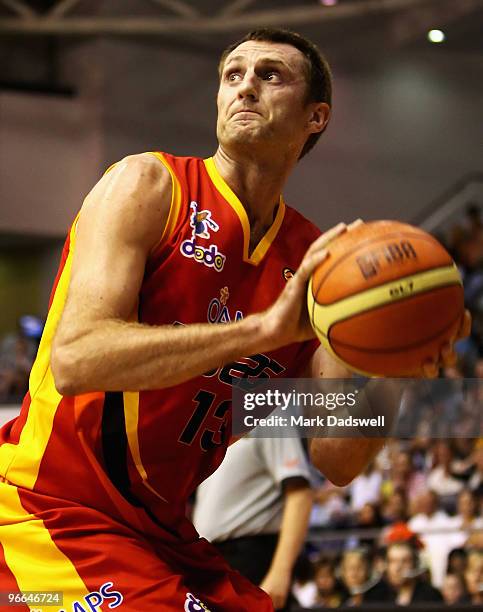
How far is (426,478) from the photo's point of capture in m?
8.36

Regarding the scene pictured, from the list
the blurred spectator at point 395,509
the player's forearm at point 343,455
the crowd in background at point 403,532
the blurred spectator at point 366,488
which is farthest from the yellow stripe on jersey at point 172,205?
the blurred spectator at point 366,488

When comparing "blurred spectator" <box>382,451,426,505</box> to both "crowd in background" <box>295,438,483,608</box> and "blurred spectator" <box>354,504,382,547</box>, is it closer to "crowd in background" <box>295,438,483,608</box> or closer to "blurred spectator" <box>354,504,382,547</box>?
"crowd in background" <box>295,438,483,608</box>

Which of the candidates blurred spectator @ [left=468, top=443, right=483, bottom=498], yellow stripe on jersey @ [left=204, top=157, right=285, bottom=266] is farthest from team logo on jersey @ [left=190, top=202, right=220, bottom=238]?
blurred spectator @ [left=468, top=443, right=483, bottom=498]

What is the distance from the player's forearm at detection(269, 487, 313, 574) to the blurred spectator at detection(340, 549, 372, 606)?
7.22 ft

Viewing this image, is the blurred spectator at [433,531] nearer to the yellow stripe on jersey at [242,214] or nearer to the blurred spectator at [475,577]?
the blurred spectator at [475,577]

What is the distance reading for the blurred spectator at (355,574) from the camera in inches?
271

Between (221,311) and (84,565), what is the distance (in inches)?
30.4

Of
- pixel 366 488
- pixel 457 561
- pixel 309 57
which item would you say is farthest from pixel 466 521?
pixel 309 57

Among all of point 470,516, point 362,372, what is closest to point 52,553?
point 362,372

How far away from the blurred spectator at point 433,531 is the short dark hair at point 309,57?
411 centimetres

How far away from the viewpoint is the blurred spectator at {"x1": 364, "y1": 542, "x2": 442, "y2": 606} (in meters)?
6.55

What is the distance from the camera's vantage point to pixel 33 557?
281cm

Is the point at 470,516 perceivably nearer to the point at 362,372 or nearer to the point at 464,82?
the point at 362,372

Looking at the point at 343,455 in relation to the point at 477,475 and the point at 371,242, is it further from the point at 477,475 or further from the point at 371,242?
the point at 477,475
